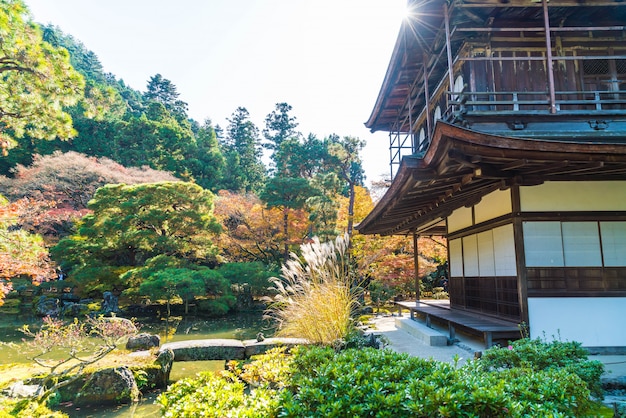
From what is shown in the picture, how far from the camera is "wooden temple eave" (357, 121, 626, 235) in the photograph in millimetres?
3279

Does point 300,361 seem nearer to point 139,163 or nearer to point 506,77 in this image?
point 506,77

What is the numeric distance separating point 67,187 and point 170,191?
6.37 m

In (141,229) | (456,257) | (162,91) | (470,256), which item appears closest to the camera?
(470,256)

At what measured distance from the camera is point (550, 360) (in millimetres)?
2912

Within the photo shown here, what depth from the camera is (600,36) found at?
5.12 meters

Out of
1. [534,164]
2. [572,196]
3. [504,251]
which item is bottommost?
[504,251]

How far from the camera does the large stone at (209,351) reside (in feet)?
17.2

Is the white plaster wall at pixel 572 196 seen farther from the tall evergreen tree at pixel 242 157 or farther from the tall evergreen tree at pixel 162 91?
the tall evergreen tree at pixel 162 91

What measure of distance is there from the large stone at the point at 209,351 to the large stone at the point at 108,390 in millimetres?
642

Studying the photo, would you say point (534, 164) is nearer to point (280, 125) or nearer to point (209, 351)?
point (209, 351)

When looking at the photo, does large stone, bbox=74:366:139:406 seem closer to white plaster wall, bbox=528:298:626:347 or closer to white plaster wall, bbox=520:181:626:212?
white plaster wall, bbox=528:298:626:347

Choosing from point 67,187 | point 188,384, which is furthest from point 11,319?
point 188,384

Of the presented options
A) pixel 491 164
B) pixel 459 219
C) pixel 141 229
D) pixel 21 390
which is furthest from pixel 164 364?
pixel 141 229

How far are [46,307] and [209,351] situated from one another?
11046mm
